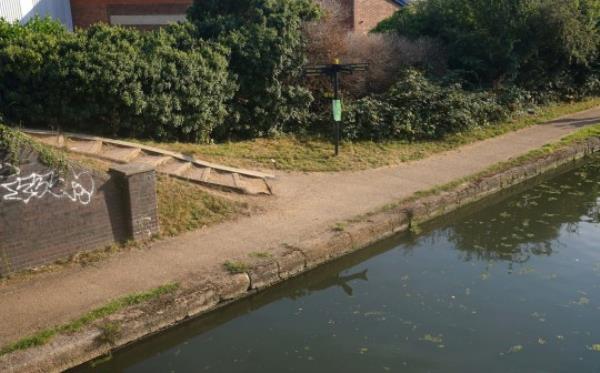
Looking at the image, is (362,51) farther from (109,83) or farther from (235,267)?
(235,267)

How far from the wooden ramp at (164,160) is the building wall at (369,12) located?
45.1 feet

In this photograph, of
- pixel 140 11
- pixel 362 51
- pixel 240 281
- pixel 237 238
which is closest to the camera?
pixel 240 281

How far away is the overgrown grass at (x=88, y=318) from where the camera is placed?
5.59 m

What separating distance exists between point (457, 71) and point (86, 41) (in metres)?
9.96

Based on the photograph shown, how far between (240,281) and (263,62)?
677 centimetres

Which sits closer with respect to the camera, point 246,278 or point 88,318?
point 88,318

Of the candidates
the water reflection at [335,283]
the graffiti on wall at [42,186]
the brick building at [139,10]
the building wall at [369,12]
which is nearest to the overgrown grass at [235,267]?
the water reflection at [335,283]

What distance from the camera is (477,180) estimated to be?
11227 mm

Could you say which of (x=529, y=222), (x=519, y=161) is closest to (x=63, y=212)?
(x=529, y=222)

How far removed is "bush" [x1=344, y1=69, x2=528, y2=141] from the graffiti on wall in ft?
23.1

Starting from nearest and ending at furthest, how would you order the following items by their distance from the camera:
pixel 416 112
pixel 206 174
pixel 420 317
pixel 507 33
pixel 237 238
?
pixel 420 317, pixel 237 238, pixel 206 174, pixel 416 112, pixel 507 33

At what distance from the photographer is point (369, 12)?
24.2 metres

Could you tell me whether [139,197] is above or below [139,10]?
below

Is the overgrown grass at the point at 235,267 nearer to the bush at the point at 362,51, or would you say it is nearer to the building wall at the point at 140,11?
the bush at the point at 362,51
